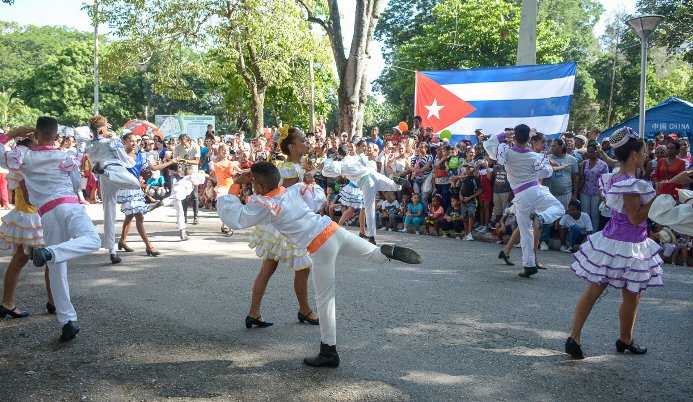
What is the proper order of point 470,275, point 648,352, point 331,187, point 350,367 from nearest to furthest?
point 350,367
point 648,352
point 470,275
point 331,187

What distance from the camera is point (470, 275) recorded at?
29.1 ft

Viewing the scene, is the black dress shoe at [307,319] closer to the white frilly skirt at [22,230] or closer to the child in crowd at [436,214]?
the white frilly skirt at [22,230]

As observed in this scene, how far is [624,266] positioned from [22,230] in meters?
5.95

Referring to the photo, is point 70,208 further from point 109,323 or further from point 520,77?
point 520,77

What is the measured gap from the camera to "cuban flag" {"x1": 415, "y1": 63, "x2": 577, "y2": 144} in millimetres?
14234

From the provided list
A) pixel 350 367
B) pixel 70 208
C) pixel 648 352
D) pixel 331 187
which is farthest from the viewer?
pixel 331 187

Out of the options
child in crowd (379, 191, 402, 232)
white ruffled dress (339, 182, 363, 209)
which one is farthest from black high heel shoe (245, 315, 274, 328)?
child in crowd (379, 191, 402, 232)

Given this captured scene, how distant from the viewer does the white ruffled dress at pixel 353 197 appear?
40.0ft

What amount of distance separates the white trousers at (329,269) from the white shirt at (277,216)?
0.48 feet

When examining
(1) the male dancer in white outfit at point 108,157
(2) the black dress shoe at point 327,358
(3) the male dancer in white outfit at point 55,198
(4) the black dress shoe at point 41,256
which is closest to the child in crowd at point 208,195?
(1) the male dancer in white outfit at point 108,157

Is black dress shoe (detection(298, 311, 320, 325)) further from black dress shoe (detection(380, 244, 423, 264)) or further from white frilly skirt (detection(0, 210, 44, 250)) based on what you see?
white frilly skirt (detection(0, 210, 44, 250))

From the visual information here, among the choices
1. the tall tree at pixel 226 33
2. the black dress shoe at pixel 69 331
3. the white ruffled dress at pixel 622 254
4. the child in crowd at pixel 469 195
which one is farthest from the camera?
the tall tree at pixel 226 33

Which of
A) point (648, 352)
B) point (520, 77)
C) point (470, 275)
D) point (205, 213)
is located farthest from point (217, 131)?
point (648, 352)

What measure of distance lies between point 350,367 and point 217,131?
179 feet
